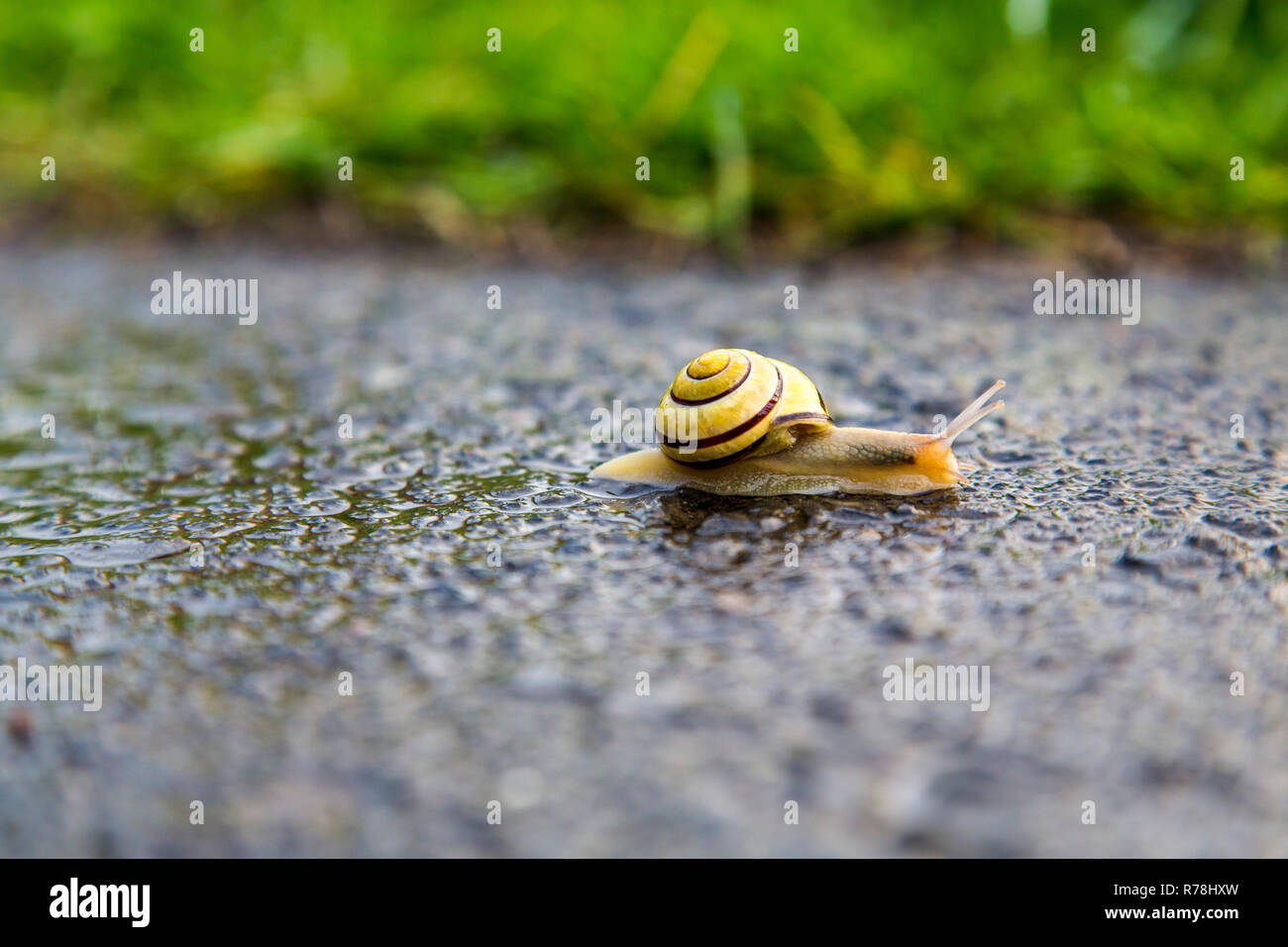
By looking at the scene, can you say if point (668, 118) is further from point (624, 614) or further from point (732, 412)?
point (624, 614)

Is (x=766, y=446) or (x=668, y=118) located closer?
(x=766, y=446)

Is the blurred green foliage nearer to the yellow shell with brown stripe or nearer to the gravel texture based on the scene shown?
the gravel texture

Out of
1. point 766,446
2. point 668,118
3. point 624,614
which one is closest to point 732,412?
point 766,446

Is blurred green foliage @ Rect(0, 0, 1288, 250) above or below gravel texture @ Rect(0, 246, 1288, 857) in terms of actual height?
above

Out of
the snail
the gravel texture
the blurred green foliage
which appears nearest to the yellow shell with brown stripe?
the snail

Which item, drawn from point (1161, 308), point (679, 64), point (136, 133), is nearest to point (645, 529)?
point (1161, 308)

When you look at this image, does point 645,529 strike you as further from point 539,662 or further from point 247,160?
point 247,160
